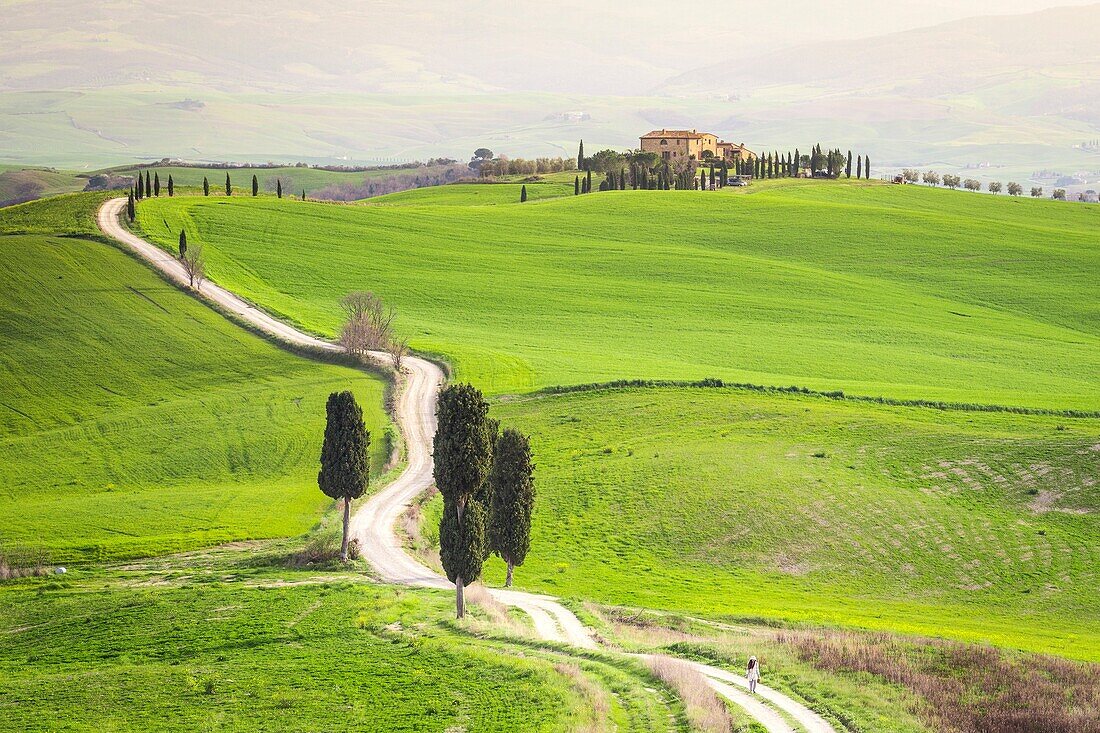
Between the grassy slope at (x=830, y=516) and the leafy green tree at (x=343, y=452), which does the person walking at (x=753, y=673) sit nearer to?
the grassy slope at (x=830, y=516)

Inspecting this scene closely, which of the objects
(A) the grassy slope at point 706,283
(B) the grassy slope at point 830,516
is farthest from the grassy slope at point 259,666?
(A) the grassy slope at point 706,283

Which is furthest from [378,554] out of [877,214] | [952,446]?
[877,214]

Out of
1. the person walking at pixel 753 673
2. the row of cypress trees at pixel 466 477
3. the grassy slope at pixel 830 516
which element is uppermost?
the row of cypress trees at pixel 466 477

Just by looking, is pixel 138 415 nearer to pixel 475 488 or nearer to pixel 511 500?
pixel 511 500

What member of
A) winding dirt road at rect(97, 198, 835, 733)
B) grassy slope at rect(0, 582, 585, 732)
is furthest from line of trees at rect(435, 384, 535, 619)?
winding dirt road at rect(97, 198, 835, 733)

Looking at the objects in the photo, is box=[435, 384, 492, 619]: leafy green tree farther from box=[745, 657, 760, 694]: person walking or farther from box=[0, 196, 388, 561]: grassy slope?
box=[0, 196, 388, 561]: grassy slope
